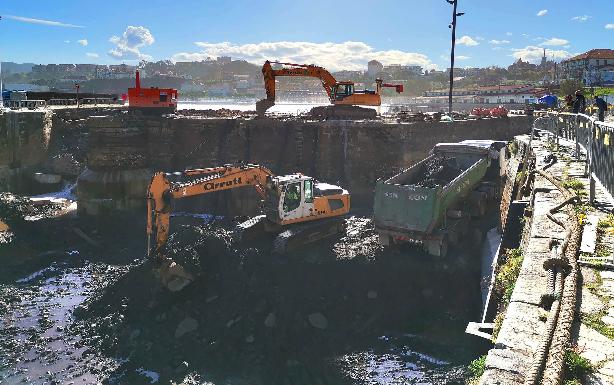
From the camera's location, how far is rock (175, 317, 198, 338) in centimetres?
1221

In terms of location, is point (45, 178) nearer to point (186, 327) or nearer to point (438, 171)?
point (186, 327)

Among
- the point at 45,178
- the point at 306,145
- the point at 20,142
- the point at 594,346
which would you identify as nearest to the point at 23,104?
the point at 20,142

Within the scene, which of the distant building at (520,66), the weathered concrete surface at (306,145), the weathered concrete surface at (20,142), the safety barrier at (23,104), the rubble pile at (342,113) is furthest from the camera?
the distant building at (520,66)

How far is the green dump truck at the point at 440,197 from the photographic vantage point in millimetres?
14008

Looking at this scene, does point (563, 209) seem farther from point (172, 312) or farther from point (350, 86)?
point (350, 86)

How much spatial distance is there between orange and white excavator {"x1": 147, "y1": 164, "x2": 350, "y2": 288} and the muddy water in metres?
0.56

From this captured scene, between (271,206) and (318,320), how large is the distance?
4518mm

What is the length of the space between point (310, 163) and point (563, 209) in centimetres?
1721

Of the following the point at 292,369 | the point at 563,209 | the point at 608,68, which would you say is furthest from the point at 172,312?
the point at 608,68

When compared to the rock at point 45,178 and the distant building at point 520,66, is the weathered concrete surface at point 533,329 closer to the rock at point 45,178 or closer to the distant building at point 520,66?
the rock at point 45,178

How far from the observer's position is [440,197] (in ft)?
45.9

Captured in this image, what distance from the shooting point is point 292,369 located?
1091 cm

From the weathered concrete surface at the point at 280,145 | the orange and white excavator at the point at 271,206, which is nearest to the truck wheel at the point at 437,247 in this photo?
the orange and white excavator at the point at 271,206

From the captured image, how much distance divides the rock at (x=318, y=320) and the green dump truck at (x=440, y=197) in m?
3.42
